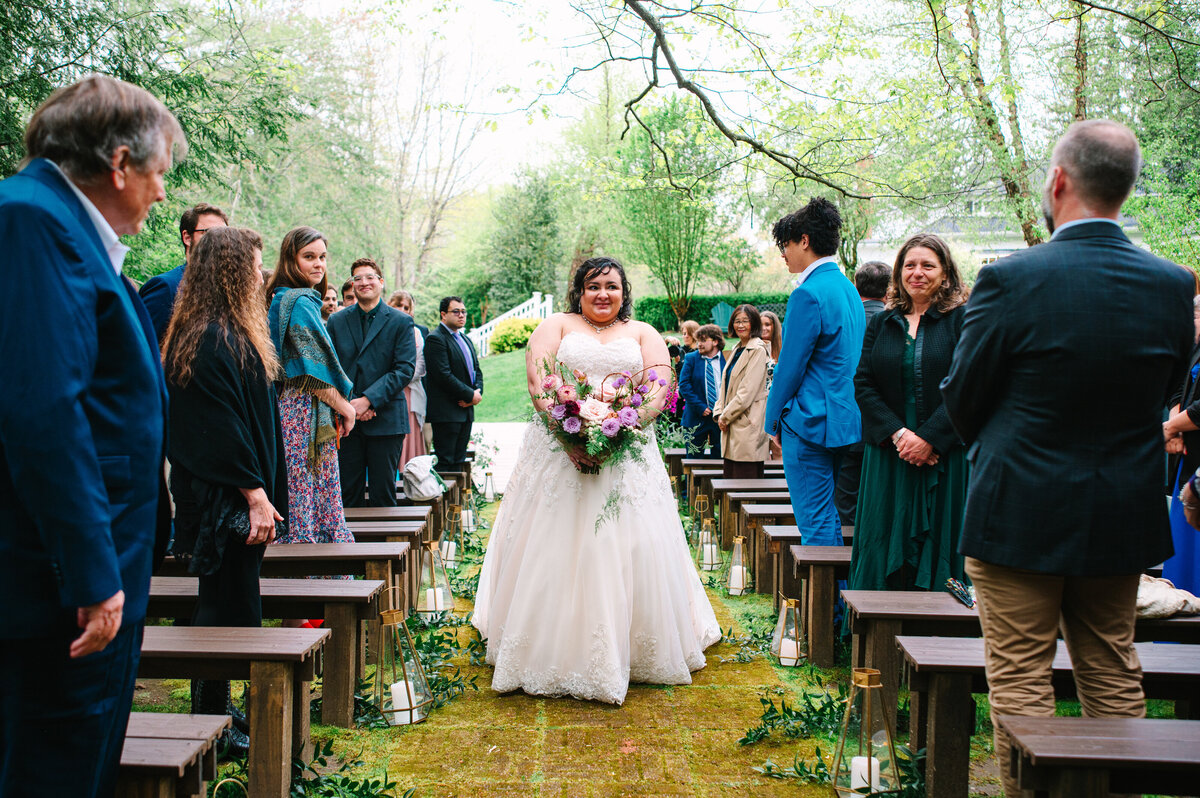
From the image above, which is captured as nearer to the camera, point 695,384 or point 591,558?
point 591,558

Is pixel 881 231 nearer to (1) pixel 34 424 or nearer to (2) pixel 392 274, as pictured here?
(2) pixel 392 274

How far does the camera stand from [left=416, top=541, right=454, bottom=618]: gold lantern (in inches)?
214

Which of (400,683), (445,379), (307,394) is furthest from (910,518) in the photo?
(445,379)

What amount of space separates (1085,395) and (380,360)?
5.11 meters

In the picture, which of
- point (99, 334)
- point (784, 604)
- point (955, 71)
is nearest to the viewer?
point (99, 334)

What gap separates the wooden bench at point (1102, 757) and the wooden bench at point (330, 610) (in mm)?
2759

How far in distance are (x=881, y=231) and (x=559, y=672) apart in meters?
24.9

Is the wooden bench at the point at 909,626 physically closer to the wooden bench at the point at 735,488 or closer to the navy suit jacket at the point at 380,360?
the wooden bench at the point at 735,488

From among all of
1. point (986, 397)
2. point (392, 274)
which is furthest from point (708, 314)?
point (986, 397)

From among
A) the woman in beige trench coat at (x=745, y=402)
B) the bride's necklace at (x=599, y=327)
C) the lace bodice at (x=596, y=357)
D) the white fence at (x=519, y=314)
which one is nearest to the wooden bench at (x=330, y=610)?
the lace bodice at (x=596, y=357)

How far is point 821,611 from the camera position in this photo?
15.7ft

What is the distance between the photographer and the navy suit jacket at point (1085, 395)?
239 cm

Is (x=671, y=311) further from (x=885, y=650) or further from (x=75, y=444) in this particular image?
(x=75, y=444)

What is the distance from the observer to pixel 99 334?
191 cm
